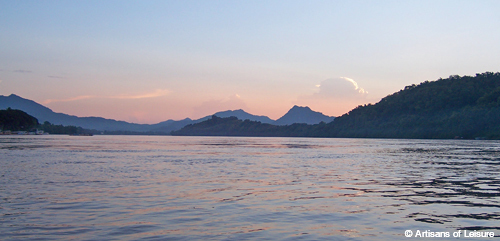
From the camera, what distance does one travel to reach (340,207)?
61.9 feet

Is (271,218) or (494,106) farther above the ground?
(494,106)

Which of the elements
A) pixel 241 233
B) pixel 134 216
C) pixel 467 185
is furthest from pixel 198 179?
pixel 467 185

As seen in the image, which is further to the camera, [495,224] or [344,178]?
[344,178]

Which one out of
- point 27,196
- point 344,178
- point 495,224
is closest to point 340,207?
point 495,224

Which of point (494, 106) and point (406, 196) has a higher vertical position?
Answer: point (494, 106)

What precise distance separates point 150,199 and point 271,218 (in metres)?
6.94

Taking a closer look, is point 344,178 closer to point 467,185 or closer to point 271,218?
point 467,185

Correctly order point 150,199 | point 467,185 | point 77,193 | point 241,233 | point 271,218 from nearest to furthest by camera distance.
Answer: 1. point 241,233
2. point 271,218
3. point 150,199
4. point 77,193
5. point 467,185

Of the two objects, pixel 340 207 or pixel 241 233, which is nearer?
pixel 241 233

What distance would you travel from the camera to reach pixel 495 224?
1523 cm

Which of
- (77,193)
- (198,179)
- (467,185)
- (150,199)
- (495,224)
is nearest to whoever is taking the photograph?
(495,224)

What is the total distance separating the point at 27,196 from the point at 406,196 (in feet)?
62.9

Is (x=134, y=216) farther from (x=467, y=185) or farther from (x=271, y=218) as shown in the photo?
(x=467, y=185)

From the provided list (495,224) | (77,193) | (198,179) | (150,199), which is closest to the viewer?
(495,224)
